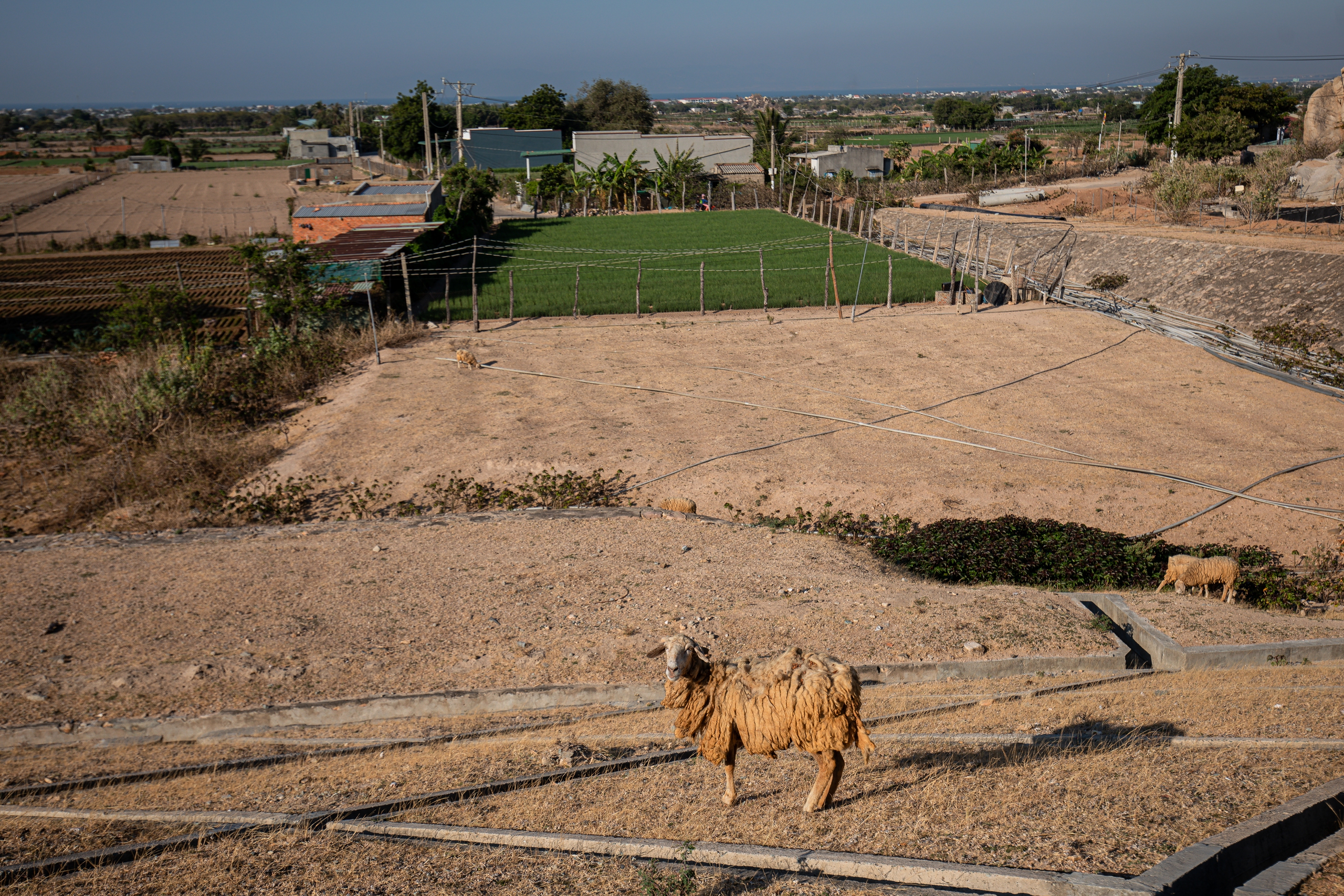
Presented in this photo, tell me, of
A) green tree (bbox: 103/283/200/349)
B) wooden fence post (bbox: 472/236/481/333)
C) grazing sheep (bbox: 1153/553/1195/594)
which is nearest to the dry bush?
green tree (bbox: 103/283/200/349)

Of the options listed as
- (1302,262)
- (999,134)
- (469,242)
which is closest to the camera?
(1302,262)

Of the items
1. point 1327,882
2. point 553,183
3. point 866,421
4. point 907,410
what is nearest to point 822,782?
point 1327,882

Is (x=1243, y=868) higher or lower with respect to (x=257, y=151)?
lower

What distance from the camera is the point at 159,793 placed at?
6.36m

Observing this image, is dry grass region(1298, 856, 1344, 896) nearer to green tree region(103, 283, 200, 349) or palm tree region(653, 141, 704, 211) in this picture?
green tree region(103, 283, 200, 349)

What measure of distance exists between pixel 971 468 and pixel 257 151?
122 metres

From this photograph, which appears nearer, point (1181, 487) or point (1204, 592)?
point (1204, 592)

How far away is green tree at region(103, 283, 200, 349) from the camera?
752 inches

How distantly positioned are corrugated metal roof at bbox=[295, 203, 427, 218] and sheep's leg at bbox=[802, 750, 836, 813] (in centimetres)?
2860

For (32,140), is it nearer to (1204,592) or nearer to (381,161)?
(381,161)

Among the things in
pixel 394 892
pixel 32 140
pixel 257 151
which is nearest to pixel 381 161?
pixel 257 151

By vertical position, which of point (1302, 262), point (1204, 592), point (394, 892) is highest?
point (1302, 262)

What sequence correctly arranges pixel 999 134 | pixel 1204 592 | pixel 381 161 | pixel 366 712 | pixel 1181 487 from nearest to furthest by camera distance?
pixel 366 712 < pixel 1204 592 < pixel 1181 487 < pixel 381 161 < pixel 999 134

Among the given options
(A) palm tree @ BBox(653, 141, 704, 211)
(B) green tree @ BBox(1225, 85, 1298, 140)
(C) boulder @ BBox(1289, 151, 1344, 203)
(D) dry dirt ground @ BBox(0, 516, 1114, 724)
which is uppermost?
(B) green tree @ BBox(1225, 85, 1298, 140)
